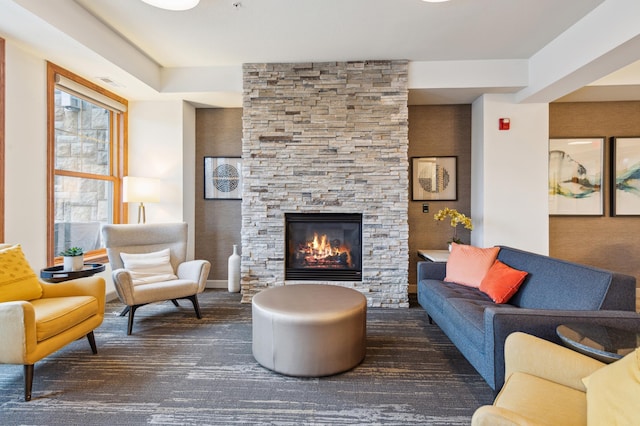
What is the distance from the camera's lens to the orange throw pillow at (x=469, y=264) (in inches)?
112

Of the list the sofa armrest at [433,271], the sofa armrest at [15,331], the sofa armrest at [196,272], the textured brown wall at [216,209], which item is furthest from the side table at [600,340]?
the textured brown wall at [216,209]

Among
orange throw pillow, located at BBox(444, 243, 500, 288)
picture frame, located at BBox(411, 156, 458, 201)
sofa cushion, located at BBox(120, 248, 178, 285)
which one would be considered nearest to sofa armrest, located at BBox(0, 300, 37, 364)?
sofa cushion, located at BBox(120, 248, 178, 285)

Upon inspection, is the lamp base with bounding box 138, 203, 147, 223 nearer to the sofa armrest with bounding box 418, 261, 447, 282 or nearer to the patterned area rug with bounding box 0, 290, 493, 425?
the patterned area rug with bounding box 0, 290, 493, 425

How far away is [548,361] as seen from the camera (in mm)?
1370

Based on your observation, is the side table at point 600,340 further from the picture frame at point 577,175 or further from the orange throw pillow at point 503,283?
the picture frame at point 577,175

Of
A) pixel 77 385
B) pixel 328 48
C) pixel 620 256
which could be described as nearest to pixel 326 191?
pixel 328 48

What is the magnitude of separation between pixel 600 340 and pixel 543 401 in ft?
1.46

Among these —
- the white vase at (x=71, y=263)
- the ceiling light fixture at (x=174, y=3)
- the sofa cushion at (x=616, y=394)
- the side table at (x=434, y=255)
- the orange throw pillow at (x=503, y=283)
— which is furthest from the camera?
the side table at (x=434, y=255)

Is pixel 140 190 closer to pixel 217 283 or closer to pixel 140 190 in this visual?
pixel 140 190

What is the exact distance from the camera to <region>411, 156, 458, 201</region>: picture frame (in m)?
4.21

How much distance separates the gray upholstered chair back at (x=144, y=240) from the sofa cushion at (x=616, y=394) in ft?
11.5

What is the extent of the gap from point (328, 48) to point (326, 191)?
1525 millimetres

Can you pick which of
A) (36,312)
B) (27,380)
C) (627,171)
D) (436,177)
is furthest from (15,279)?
(627,171)

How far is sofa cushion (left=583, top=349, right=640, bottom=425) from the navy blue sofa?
0.60 meters
